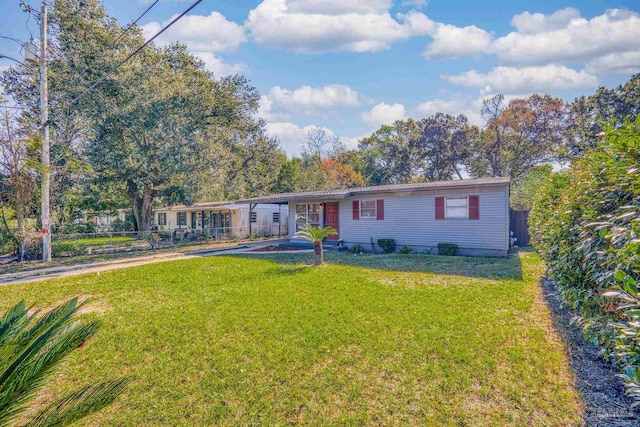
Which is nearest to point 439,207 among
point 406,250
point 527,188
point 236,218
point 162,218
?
point 406,250

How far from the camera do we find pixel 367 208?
14.5 m

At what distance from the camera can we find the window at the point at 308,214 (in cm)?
1627

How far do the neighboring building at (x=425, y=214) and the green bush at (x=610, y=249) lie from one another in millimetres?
7977

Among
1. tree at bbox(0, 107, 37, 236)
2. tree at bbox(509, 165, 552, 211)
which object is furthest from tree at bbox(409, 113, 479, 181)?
tree at bbox(0, 107, 37, 236)

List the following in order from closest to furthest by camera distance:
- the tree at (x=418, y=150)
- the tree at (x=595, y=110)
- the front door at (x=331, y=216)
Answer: the front door at (x=331, y=216)
the tree at (x=595, y=110)
the tree at (x=418, y=150)

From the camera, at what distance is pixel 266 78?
12594 millimetres

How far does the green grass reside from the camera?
308 cm

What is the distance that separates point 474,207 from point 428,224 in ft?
5.99

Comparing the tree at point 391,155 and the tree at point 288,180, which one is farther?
the tree at point 391,155

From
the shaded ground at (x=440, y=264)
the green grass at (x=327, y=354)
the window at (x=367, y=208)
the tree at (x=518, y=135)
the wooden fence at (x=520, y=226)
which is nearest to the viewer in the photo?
the green grass at (x=327, y=354)

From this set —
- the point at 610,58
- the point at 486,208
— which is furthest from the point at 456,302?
the point at 610,58

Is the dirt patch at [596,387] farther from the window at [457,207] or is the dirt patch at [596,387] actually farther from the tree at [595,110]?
the tree at [595,110]

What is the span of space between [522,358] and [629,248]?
9.69 ft

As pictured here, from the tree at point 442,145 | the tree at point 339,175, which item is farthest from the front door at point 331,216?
the tree at point 442,145
